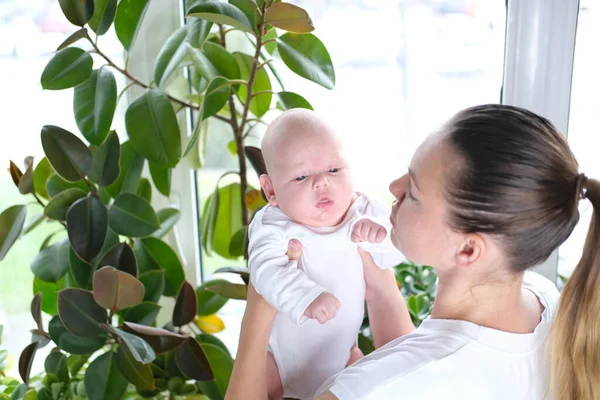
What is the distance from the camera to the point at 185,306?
1374mm

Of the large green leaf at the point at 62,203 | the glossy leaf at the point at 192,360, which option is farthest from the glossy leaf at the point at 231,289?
the large green leaf at the point at 62,203

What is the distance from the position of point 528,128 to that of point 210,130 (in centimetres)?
104

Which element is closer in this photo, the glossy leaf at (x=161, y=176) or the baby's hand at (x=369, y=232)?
the baby's hand at (x=369, y=232)

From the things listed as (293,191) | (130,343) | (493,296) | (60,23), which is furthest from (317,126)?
(60,23)

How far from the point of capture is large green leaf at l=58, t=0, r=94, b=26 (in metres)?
1.23

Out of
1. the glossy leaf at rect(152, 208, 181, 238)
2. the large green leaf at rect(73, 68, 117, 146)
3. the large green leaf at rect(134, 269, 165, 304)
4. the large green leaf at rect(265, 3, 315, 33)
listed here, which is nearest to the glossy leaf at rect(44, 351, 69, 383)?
the large green leaf at rect(134, 269, 165, 304)

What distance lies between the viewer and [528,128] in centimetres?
84

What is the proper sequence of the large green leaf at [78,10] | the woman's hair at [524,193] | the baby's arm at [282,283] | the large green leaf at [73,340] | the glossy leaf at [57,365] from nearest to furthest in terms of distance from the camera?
the woman's hair at [524,193] < the baby's arm at [282,283] < the large green leaf at [78,10] < the large green leaf at [73,340] < the glossy leaf at [57,365]

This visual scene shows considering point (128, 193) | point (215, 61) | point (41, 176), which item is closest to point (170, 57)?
point (215, 61)

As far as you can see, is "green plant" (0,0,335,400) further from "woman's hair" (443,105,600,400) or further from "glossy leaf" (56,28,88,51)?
"woman's hair" (443,105,600,400)

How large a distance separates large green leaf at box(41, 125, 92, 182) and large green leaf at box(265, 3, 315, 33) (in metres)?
0.45

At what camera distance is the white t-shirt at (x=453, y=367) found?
862 mm

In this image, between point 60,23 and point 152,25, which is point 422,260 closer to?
point 152,25

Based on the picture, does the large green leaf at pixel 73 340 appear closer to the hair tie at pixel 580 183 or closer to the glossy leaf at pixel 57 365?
the glossy leaf at pixel 57 365
